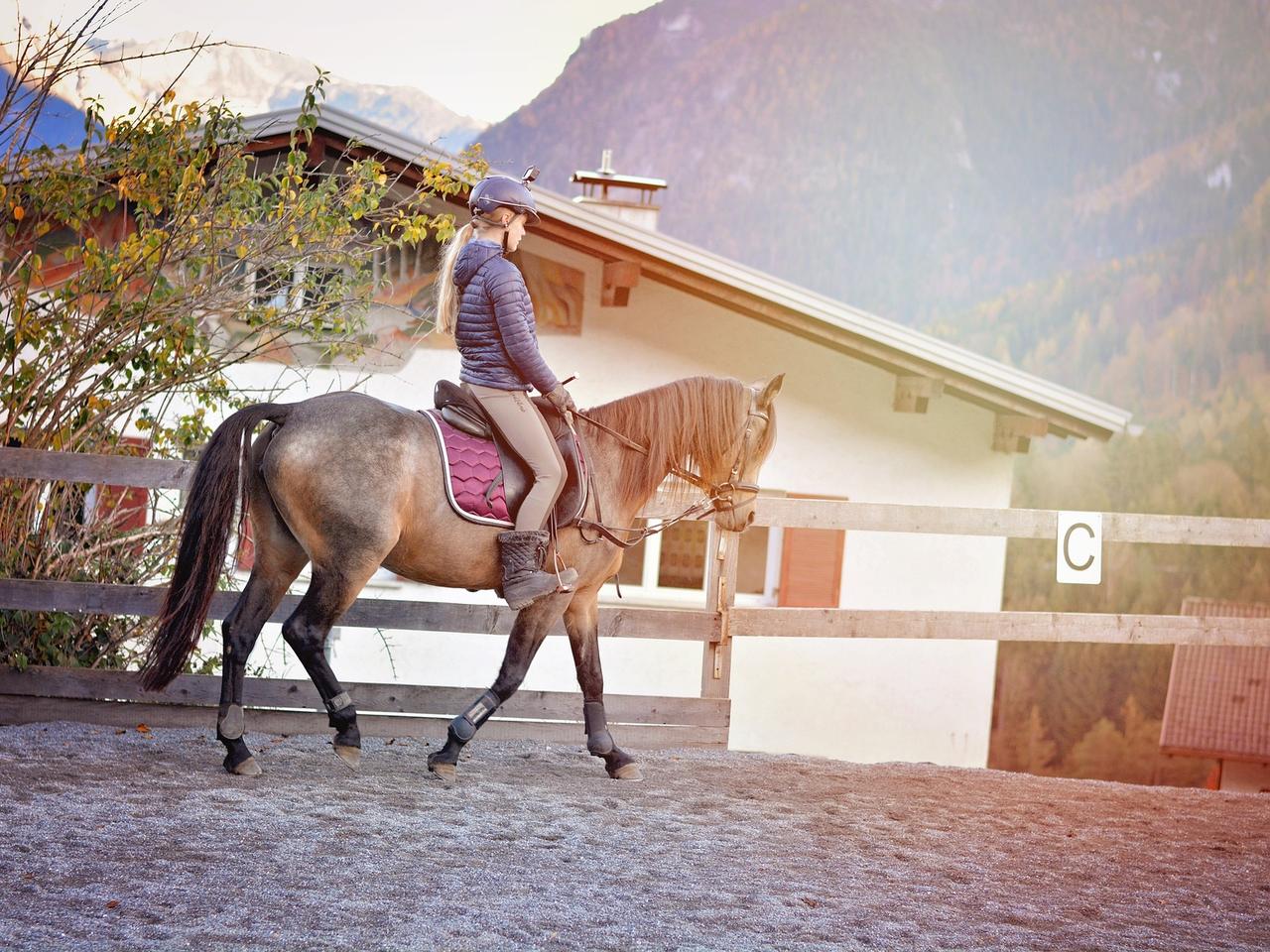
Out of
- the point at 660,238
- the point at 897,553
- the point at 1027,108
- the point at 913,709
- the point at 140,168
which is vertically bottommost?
the point at 913,709

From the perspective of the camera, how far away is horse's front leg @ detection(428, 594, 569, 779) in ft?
17.5

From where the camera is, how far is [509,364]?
5.20 meters

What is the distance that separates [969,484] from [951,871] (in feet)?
24.3

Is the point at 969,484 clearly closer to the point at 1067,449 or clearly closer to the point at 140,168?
the point at 140,168

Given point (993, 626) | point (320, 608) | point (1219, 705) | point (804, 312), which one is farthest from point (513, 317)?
point (1219, 705)

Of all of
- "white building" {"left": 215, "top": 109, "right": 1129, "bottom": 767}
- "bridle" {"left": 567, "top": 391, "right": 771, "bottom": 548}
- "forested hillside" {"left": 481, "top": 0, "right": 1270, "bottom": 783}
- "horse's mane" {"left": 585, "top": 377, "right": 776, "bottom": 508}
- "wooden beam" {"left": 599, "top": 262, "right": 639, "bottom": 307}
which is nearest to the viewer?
"bridle" {"left": 567, "top": 391, "right": 771, "bottom": 548}

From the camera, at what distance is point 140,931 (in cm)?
323

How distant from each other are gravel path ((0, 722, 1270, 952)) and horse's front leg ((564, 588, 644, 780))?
4.2 inches

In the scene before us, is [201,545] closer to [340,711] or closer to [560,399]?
[340,711]

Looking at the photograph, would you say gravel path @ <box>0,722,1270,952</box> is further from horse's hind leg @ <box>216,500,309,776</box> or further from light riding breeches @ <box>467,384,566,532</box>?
light riding breeches @ <box>467,384,566,532</box>

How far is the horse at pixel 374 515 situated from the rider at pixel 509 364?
0.16m

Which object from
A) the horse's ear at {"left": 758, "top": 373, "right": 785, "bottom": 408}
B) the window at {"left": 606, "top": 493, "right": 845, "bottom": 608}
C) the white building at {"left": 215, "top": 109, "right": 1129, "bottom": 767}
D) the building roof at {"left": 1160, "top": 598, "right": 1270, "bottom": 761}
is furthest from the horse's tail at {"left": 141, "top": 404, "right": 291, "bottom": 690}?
the building roof at {"left": 1160, "top": 598, "right": 1270, "bottom": 761}

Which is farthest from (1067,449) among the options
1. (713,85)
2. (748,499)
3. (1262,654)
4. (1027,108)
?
(748,499)

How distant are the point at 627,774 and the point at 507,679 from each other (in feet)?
2.48
